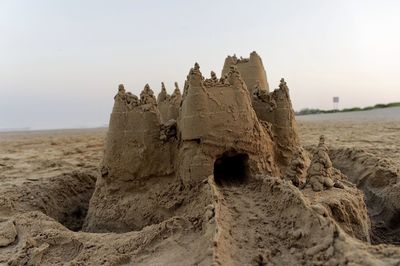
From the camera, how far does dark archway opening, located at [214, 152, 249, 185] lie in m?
4.21

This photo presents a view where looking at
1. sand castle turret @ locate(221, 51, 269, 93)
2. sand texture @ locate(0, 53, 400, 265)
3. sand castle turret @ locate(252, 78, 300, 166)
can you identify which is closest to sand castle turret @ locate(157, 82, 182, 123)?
sand texture @ locate(0, 53, 400, 265)

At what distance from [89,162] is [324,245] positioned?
6065 millimetres

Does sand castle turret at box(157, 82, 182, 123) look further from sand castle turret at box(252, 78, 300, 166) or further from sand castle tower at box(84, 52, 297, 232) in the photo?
sand castle turret at box(252, 78, 300, 166)

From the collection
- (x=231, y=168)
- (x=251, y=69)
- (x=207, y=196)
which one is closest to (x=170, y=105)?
(x=251, y=69)

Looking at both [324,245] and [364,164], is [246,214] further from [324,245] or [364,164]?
[364,164]

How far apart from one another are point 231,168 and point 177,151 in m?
0.62

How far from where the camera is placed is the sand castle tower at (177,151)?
4.05m

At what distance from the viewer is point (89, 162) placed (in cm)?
784

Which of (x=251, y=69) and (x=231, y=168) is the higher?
(x=251, y=69)

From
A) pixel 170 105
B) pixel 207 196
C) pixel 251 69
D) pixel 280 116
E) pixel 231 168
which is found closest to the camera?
pixel 207 196

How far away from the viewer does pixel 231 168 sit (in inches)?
178

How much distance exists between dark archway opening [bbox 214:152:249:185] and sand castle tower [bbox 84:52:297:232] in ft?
0.03

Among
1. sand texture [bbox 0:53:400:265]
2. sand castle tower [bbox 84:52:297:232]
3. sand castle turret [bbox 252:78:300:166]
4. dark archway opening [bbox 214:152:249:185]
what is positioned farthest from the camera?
sand castle turret [bbox 252:78:300:166]

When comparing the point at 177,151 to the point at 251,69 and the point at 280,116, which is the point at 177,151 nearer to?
the point at 280,116
